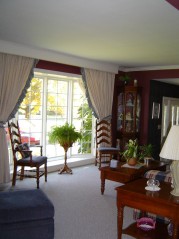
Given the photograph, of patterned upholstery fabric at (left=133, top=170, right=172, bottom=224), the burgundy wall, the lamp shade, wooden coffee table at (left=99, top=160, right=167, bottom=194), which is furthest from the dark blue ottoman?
the burgundy wall

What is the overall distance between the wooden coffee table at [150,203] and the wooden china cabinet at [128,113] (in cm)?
396

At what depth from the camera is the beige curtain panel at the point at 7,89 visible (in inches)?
189

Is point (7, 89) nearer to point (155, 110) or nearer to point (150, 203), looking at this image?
point (150, 203)

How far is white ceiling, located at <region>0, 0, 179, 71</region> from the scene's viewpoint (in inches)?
115

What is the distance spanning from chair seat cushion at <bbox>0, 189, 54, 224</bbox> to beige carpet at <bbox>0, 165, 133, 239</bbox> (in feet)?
1.79

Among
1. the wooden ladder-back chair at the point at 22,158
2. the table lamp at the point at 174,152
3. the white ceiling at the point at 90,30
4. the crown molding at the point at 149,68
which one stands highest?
the crown molding at the point at 149,68

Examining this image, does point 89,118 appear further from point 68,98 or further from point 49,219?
point 49,219

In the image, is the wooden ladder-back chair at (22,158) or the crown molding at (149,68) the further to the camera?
the crown molding at (149,68)

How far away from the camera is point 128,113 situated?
7.07 meters

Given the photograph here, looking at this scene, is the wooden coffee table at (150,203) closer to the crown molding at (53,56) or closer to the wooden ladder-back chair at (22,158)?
the wooden ladder-back chair at (22,158)

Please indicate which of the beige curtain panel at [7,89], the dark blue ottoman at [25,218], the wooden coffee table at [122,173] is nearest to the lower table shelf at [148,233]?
the dark blue ottoman at [25,218]

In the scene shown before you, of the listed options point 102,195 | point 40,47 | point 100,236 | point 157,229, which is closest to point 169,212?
point 157,229

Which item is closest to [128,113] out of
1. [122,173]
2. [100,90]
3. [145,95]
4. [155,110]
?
[145,95]

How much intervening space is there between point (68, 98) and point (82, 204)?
311 cm
